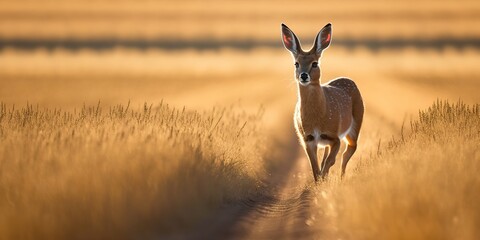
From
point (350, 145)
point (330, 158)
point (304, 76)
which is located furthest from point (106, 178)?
A: point (350, 145)

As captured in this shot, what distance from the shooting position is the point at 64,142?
37.7ft

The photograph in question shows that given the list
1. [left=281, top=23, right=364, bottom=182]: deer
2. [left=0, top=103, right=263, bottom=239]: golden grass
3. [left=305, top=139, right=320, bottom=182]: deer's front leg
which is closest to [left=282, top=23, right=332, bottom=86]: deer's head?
[left=281, top=23, right=364, bottom=182]: deer

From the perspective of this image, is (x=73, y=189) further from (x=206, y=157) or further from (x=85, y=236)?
(x=206, y=157)

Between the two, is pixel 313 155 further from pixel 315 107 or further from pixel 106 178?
pixel 106 178

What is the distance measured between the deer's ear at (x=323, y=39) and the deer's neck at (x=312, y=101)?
1.94ft

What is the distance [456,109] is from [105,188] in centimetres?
736

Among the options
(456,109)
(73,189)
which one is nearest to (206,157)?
(73,189)

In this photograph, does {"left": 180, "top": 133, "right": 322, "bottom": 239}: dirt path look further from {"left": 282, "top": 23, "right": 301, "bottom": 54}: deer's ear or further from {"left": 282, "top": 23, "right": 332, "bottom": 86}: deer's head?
{"left": 282, "top": 23, "right": 301, "bottom": 54}: deer's ear

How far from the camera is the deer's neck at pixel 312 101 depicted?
15.0m

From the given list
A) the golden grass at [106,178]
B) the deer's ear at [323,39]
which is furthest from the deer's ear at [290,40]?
the golden grass at [106,178]

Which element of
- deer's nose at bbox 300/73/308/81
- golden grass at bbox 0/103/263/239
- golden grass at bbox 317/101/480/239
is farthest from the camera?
deer's nose at bbox 300/73/308/81

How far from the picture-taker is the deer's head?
14.7 meters

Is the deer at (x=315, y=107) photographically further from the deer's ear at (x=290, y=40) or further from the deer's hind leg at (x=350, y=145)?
the deer's hind leg at (x=350, y=145)

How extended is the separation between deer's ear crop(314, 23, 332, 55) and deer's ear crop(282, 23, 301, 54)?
297mm
